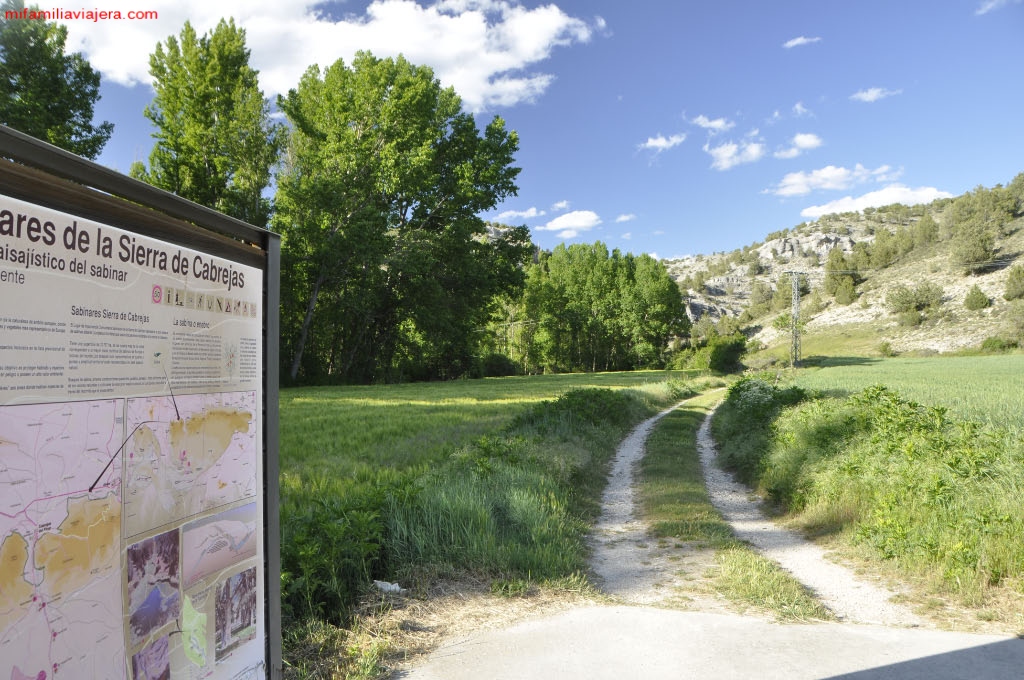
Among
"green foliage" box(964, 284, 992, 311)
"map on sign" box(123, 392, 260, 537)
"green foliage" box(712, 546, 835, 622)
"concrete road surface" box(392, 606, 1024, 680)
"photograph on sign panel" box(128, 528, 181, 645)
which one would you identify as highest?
"green foliage" box(964, 284, 992, 311)

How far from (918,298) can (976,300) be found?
316 inches

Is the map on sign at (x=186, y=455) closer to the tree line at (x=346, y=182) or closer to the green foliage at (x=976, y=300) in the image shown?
the tree line at (x=346, y=182)

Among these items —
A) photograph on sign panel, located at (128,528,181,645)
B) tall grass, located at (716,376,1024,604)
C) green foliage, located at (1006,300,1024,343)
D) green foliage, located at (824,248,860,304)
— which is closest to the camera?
photograph on sign panel, located at (128,528,181,645)

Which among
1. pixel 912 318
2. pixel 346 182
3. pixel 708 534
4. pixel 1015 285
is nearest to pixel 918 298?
pixel 912 318

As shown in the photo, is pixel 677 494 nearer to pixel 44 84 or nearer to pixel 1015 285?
pixel 44 84

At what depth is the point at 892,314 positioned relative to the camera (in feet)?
287

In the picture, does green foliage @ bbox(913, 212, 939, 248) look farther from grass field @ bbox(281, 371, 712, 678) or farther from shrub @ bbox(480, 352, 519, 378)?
grass field @ bbox(281, 371, 712, 678)

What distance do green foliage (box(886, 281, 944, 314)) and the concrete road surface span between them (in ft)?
310

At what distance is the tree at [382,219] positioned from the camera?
32656 millimetres

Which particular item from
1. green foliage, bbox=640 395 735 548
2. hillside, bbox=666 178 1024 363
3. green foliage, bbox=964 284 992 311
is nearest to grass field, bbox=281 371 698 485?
green foliage, bbox=640 395 735 548

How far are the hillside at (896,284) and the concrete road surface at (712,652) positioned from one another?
98.5 ft

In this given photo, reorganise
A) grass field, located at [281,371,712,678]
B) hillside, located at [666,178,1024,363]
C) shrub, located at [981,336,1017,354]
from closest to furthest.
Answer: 1. grass field, located at [281,371,712,678]
2. shrub, located at [981,336,1017,354]
3. hillside, located at [666,178,1024,363]

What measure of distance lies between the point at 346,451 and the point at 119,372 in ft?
32.7

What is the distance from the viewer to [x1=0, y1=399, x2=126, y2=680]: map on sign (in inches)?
67.1
